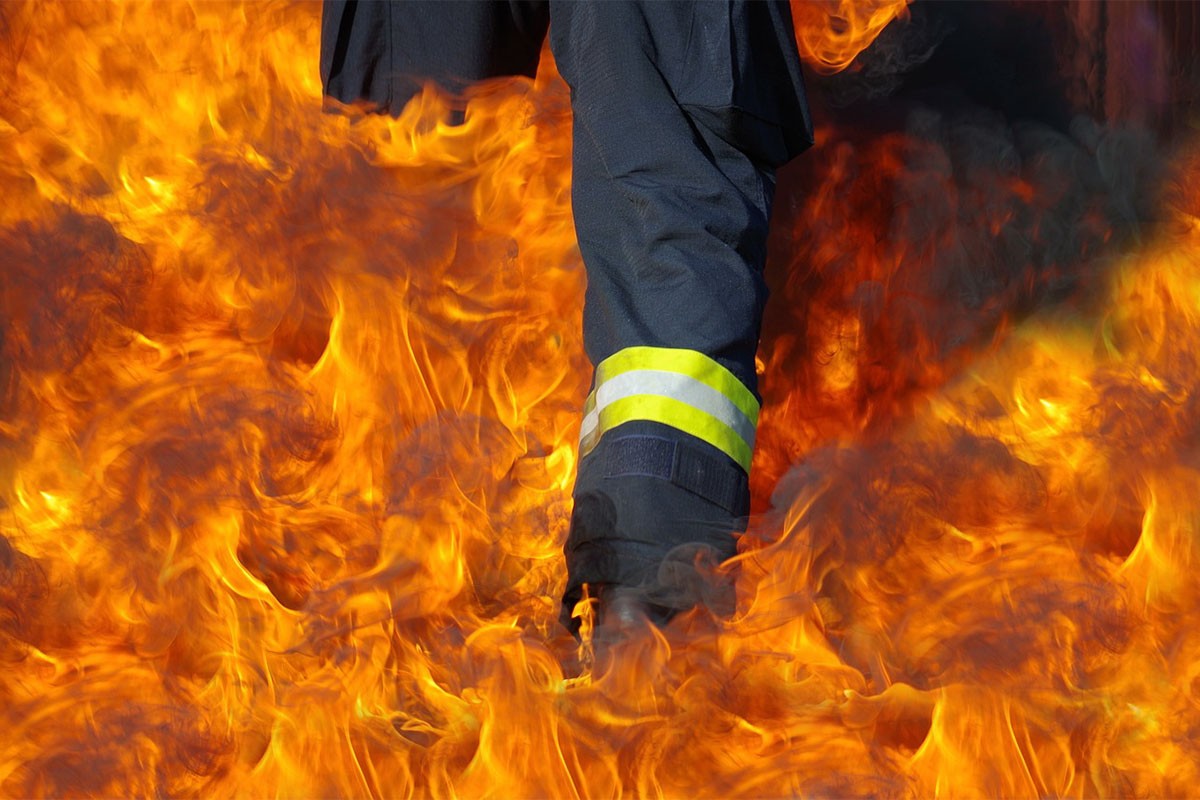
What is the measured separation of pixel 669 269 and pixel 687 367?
0.38 feet

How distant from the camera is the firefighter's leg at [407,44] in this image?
184cm

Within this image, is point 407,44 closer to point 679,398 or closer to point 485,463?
point 485,463

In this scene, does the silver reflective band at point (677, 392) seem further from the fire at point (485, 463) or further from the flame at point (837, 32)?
the flame at point (837, 32)

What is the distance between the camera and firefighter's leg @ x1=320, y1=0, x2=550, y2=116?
1836mm

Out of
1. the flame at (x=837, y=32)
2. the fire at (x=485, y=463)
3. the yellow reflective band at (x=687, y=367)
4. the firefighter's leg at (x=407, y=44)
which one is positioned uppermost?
the firefighter's leg at (x=407, y=44)

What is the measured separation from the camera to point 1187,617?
145 centimetres

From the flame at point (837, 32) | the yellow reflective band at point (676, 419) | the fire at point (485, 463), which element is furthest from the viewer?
the flame at point (837, 32)

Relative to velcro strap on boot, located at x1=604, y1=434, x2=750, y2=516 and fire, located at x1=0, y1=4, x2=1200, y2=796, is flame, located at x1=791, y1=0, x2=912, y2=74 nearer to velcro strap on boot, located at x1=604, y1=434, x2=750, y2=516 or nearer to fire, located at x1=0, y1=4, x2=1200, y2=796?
fire, located at x1=0, y1=4, x2=1200, y2=796

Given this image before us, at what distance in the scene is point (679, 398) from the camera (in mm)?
1352

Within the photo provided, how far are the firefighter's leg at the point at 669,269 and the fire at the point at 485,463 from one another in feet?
0.27

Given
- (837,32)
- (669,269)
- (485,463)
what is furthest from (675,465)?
(837,32)

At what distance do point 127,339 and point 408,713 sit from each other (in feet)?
2.67

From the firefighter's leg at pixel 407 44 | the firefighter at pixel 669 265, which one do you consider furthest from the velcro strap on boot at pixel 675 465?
the firefighter's leg at pixel 407 44

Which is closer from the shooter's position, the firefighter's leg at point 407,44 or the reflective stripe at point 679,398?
the reflective stripe at point 679,398
